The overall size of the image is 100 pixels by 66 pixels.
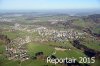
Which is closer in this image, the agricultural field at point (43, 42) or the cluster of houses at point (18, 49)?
the agricultural field at point (43, 42)

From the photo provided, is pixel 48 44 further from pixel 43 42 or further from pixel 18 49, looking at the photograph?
pixel 18 49

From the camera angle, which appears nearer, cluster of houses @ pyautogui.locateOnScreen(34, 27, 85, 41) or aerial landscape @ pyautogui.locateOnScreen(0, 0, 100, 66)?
aerial landscape @ pyautogui.locateOnScreen(0, 0, 100, 66)

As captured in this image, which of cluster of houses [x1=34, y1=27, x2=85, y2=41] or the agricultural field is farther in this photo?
cluster of houses [x1=34, y1=27, x2=85, y2=41]

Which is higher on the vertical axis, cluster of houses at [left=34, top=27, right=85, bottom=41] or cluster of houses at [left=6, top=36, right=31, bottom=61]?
cluster of houses at [left=34, top=27, right=85, bottom=41]

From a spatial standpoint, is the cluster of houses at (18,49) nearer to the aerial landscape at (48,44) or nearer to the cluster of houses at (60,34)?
the aerial landscape at (48,44)

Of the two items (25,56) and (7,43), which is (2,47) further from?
(25,56)

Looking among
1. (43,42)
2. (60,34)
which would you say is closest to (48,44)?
(43,42)

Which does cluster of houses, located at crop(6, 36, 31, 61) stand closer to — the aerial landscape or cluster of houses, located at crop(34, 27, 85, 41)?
the aerial landscape

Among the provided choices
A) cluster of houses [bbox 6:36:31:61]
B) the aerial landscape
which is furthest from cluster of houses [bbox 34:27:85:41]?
cluster of houses [bbox 6:36:31:61]

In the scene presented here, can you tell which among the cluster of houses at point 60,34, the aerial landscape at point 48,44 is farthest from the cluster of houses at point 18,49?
the cluster of houses at point 60,34
